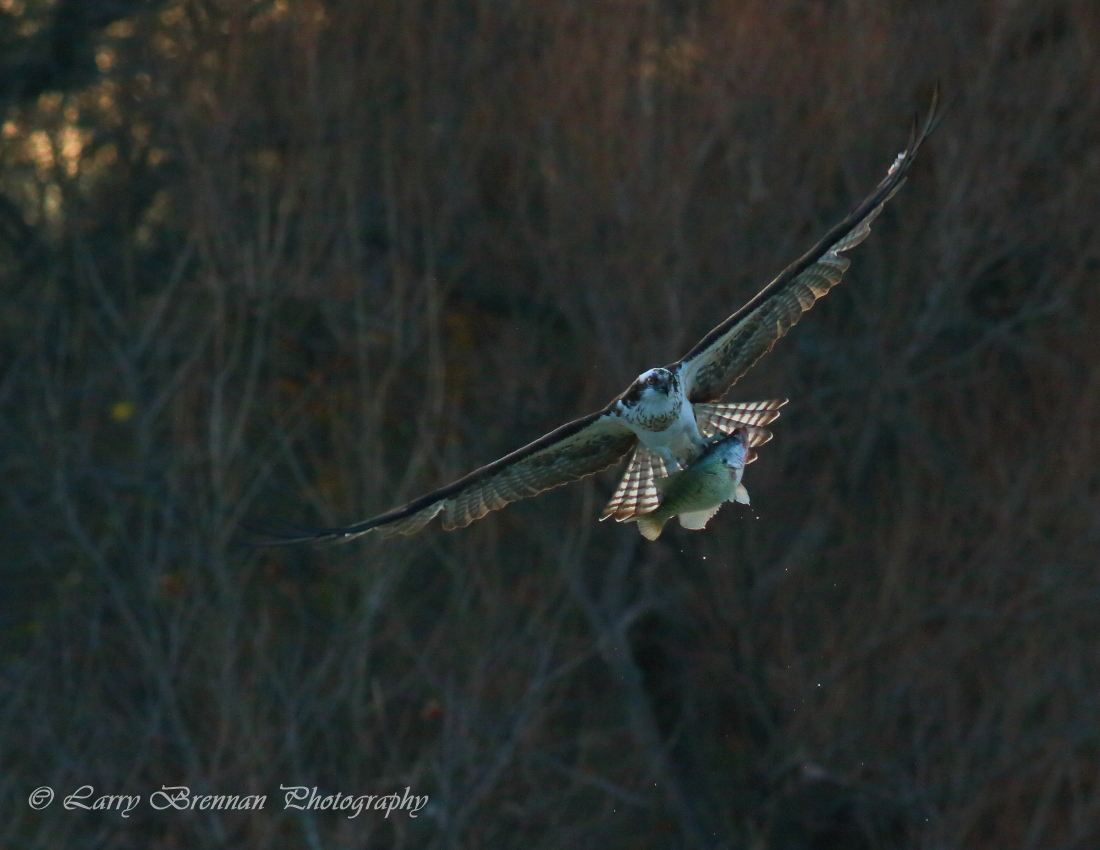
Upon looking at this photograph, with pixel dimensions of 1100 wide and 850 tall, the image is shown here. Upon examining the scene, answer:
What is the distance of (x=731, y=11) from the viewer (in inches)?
523

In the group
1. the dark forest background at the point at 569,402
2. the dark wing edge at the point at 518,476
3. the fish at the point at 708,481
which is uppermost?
the fish at the point at 708,481

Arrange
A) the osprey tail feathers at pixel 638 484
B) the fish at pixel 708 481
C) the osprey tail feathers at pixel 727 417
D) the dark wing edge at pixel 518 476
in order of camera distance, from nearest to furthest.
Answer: the fish at pixel 708 481 < the dark wing edge at pixel 518 476 < the osprey tail feathers at pixel 727 417 < the osprey tail feathers at pixel 638 484

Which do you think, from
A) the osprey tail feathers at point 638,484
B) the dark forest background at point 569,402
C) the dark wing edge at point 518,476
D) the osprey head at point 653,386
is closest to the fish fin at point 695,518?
the osprey head at point 653,386

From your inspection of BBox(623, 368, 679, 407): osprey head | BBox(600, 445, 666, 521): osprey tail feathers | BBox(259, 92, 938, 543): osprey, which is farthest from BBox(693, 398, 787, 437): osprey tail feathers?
BBox(623, 368, 679, 407): osprey head

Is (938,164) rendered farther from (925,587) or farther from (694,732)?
(694,732)

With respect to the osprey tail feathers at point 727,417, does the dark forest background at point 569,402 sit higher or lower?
lower

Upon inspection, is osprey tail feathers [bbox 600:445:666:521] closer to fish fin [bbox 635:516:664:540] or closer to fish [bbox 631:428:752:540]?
fish fin [bbox 635:516:664:540]

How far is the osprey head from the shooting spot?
7.41 meters

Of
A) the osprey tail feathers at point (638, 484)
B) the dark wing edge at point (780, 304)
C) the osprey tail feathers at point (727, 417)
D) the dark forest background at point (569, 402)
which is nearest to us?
the dark wing edge at point (780, 304)

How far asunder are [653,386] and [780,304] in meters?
0.73

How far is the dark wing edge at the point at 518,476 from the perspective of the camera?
24.3 ft

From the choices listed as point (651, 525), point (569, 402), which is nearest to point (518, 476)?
point (651, 525)

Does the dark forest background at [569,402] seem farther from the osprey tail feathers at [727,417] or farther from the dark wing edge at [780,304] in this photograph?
the dark wing edge at [780,304]

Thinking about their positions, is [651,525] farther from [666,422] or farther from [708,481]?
[666,422]
